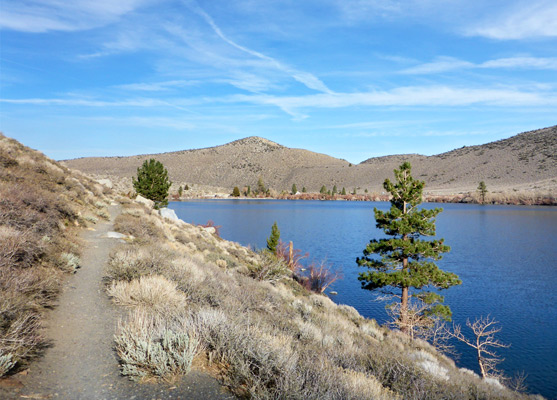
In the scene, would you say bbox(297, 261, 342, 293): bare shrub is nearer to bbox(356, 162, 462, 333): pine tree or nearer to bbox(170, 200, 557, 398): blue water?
bbox(170, 200, 557, 398): blue water

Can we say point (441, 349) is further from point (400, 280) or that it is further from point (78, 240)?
point (78, 240)

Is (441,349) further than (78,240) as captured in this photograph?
Yes

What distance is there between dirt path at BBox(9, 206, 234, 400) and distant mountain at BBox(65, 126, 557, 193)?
11161cm

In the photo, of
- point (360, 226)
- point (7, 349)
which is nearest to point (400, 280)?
point (7, 349)

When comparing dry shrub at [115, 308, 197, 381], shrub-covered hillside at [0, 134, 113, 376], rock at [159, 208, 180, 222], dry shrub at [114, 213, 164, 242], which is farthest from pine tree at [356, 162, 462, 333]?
rock at [159, 208, 180, 222]

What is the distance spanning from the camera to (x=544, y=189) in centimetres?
8862

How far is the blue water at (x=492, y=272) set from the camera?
1552cm

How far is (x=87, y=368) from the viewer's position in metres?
4.59

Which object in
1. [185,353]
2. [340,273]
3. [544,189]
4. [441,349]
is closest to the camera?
[185,353]

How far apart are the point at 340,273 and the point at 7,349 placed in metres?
25.0

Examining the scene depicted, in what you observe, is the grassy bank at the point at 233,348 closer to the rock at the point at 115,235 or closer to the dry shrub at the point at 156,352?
the dry shrub at the point at 156,352

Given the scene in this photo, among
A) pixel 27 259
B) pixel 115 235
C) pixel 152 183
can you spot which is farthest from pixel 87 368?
pixel 152 183

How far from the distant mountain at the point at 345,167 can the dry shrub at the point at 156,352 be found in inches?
4395

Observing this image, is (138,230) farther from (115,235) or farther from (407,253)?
(407,253)
